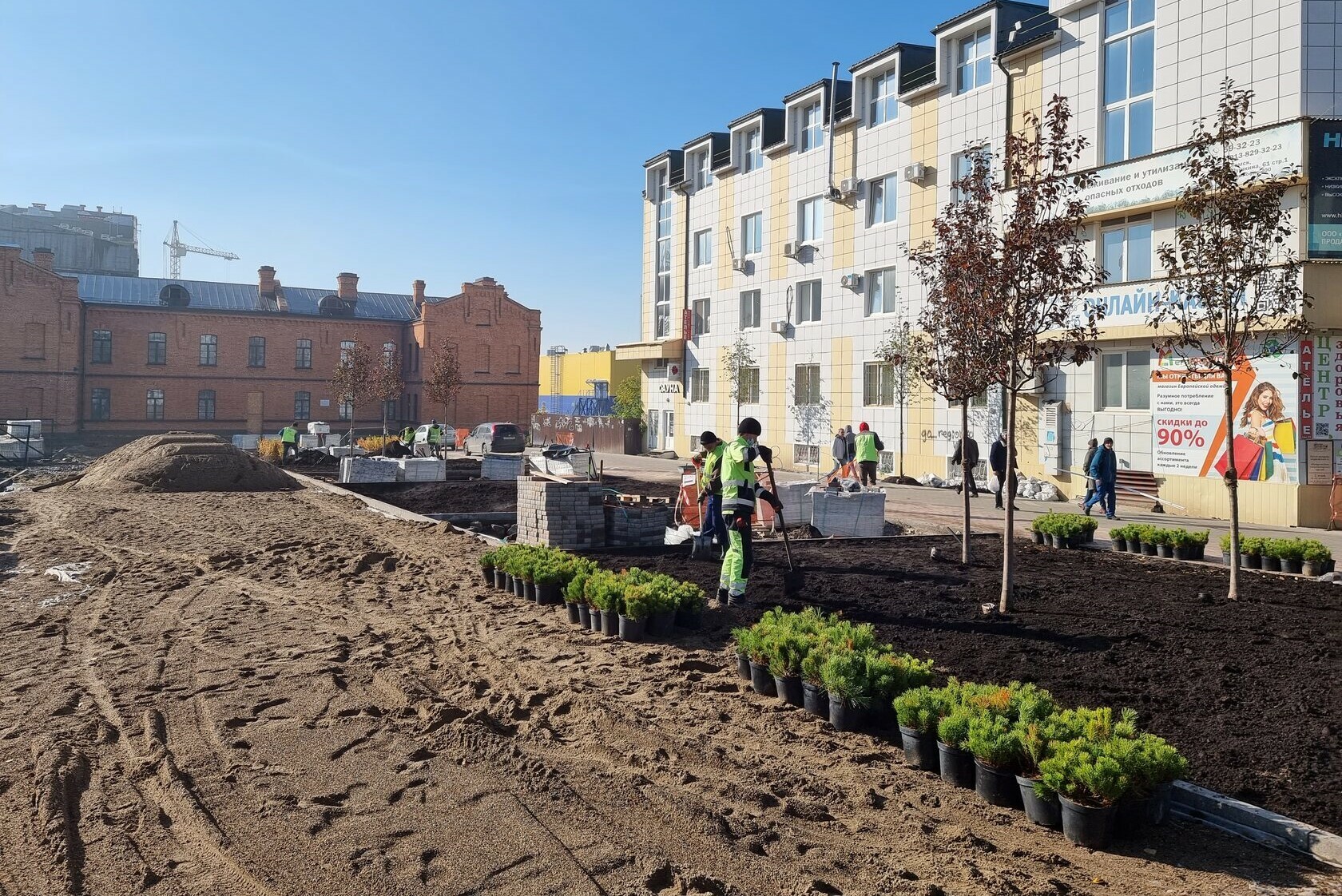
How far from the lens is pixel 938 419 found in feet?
90.5

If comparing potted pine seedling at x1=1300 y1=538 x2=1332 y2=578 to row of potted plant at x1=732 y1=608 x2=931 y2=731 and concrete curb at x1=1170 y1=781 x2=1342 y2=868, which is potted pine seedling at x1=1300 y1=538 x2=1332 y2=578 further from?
concrete curb at x1=1170 y1=781 x2=1342 y2=868

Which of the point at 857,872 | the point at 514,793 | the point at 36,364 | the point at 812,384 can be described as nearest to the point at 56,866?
the point at 514,793

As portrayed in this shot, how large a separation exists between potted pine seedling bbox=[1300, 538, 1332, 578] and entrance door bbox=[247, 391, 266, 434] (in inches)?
2161

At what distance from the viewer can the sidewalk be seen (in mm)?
16828

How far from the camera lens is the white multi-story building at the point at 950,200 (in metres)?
17.7

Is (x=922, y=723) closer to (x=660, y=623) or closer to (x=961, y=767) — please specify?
(x=961, y=767)

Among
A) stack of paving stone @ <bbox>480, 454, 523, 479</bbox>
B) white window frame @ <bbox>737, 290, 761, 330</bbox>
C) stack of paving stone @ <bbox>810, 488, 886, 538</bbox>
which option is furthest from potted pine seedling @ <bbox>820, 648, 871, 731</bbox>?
white window frame @ <bbox>737, 290, 761, 330</bbox>

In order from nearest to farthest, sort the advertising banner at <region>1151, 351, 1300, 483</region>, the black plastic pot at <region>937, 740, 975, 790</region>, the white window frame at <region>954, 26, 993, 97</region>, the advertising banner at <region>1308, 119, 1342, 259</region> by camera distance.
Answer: the black plastic pot at <region>937, 740, 975, 790</region>, the advertising banner at <region>1308, 119, 1342, 259</region>, the advertising banner at <region>1151, 351, 1300, 483</region>, the white window frame at <region>954, 26, 993, 97</region>

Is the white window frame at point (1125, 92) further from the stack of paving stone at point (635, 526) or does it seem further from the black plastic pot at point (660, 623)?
the black plastic pot at point (660, 623)

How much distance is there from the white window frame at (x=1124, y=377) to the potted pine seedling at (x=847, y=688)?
57.6 feet

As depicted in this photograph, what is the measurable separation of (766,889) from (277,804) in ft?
8.40

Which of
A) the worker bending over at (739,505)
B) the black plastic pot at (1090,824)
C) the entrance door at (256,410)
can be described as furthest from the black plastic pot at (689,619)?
the entrance door at (256,410)

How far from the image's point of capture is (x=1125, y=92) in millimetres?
21406

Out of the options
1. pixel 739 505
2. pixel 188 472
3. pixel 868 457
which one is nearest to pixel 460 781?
pixel 739 505
